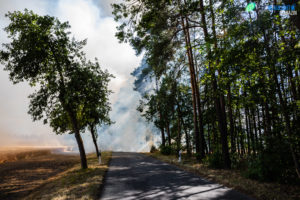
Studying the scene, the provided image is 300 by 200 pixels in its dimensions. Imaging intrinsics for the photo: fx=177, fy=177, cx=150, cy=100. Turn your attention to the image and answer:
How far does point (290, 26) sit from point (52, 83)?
1391 centimetres

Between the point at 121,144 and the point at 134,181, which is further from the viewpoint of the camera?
the point at 121,144

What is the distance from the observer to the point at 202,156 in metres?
14.1

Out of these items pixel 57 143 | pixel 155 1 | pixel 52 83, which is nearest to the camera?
pixel 155 1

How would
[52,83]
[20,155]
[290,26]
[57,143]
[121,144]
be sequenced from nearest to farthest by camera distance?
[290,26]
[52,83]
[20,155]
[121,144]
[57,143]

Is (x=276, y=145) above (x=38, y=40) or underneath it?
underneath

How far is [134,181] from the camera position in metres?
8.41

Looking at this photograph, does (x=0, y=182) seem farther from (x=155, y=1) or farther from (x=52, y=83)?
(x=155, y=1)

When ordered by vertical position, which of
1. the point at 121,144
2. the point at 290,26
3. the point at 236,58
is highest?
the point at 290,26

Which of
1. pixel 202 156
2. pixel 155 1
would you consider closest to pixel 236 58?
pixel 155 1

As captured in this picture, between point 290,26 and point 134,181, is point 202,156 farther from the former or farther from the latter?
point 290,26

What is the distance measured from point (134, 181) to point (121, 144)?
9506 cm

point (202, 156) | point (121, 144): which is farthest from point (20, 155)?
point (121, 144)

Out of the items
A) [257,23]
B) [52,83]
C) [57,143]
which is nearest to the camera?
[257,23]

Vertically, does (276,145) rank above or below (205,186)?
above
